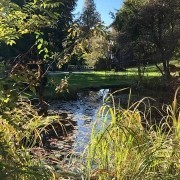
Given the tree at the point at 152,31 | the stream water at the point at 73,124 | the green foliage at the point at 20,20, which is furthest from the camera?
the tree at the point at 152,31

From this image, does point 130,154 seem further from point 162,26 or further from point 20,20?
point 162,26

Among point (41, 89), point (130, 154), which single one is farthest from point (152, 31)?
point (130, 154)

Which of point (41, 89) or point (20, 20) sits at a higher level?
point (20, 20)

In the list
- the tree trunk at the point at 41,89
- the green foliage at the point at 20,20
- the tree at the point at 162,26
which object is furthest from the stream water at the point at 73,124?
the tree at the point at 162,26

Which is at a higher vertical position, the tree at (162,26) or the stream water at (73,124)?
the tree at (162,26)

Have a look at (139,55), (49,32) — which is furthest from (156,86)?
(49,32)

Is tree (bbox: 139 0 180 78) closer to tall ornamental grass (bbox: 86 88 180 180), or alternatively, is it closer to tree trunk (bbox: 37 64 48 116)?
tree trunk (bbox: 37 64 48 116)

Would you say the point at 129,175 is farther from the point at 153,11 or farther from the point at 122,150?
the point at 153,11

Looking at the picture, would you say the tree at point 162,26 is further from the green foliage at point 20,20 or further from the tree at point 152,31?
the green foliage at point 20,20

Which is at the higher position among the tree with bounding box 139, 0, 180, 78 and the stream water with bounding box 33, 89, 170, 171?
the tree with bounding box 139, 0, 180, 78

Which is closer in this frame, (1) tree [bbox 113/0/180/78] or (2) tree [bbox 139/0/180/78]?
(2) tree [bbox 139/0/180/78]

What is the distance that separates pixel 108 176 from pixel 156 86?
68.6ft

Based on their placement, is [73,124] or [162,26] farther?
[162,26]

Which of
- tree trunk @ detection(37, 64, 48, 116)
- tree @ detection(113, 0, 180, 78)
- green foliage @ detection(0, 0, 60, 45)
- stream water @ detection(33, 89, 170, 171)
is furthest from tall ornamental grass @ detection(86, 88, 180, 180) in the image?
tree @ detection(113, 0, 180, 78)
